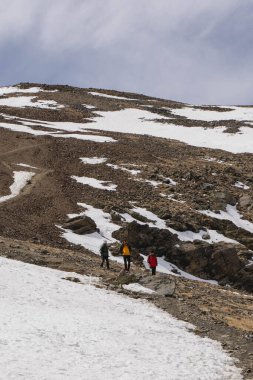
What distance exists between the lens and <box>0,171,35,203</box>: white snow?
3743 centimetres

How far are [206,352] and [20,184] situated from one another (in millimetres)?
28398

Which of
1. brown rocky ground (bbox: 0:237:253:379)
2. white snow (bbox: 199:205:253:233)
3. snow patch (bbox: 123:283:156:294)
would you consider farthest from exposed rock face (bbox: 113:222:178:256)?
snow patch (bbox: 123:283:156:294)

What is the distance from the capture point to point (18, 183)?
135 feet

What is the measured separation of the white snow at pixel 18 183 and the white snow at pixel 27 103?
123 ft

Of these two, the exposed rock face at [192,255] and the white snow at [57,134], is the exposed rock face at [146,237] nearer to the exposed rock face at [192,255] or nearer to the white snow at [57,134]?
the exposed rock face at [192,255]

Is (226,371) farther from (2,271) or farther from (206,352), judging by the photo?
(2,271)

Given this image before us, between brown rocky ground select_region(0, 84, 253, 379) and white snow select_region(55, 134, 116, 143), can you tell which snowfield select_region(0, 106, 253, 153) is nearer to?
white snow select_region(55, 134, 116, 143)

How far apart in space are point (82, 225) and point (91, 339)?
60.9 feet

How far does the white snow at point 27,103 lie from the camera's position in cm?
8119

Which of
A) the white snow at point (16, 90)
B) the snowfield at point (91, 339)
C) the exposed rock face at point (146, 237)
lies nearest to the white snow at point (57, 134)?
the exposed rock face at point (146, 237)

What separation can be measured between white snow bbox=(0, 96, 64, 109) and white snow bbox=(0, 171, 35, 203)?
3751 centimetres

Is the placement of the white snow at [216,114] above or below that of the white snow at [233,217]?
above

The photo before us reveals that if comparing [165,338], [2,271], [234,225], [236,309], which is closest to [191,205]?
[234,225]

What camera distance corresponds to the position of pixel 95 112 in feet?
264
